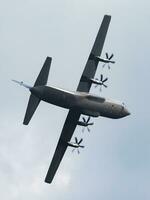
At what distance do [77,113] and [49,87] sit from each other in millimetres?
8966

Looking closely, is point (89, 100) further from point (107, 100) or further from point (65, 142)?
point (65, 142)

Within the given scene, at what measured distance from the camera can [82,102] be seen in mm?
141500

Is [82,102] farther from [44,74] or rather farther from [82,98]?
[44,74]

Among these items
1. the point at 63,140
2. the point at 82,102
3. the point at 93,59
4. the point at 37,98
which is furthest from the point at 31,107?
the point at 93,59

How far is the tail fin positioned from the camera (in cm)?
13938

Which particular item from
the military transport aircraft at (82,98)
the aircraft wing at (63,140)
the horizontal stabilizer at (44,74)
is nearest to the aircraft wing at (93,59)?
the military transport aircraft at (82,98)

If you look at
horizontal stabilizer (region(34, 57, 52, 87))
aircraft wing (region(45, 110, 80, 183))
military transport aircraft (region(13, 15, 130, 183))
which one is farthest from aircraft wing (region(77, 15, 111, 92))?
horizontal stabilizer (region(34, 57, 52, 87))

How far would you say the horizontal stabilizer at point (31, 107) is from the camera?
468 feet

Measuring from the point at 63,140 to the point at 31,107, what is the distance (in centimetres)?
1129

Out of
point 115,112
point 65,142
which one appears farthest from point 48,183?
point 115,112

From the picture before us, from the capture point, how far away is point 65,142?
152 m

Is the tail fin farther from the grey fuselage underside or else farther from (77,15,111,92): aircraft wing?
(77,15,111,92): aircraft wing

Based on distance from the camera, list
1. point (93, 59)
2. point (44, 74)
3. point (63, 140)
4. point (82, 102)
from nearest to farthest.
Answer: point (44, 74)
point (82, 102)
point (93, 59)
point (63, 140)

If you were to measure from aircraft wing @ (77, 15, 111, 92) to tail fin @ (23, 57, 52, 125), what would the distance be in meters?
7.30
